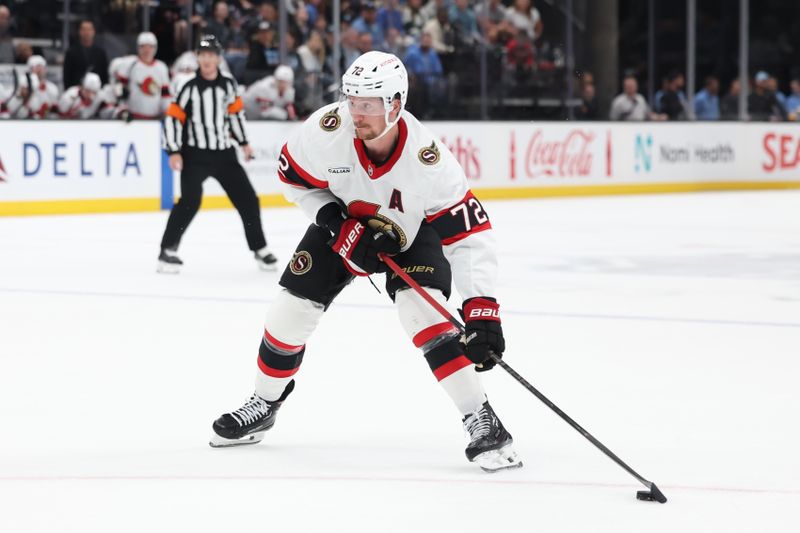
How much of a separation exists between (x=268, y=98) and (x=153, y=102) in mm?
1366

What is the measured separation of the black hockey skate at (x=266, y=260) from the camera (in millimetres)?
8398

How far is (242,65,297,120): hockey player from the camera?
13914 millimetres

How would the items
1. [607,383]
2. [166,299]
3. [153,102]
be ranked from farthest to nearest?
[153,102] → [166,299] → [607,383]

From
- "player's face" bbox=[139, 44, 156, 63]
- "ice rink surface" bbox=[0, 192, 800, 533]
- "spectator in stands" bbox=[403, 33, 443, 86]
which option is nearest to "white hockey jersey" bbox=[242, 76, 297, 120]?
"player's face" bbox=[139, 44, 156, 63]

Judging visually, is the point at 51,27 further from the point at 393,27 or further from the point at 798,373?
the point at 798,373

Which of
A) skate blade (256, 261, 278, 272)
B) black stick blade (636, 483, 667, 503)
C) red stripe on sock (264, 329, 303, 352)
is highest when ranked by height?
red stripe on sock (264, 329, 303, 352)

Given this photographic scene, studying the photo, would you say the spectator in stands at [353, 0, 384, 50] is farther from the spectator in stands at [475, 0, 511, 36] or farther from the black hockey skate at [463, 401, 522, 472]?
the black hockey skate at [463, 401, 522, 472]

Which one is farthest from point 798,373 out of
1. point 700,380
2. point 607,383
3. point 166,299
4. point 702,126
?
point 702,126

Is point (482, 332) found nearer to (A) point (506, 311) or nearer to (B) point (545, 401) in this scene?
(B) point (545, 401)

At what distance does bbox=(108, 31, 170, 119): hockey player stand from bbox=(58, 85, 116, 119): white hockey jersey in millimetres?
134

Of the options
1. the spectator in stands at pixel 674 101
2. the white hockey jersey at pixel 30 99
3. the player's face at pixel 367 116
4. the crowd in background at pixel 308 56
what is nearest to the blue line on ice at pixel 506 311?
the player's face at pixel 367 116

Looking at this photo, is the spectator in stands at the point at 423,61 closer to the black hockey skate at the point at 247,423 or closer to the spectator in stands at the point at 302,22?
the spectator in stands at the point at 302,22

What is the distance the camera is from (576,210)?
13969 mm

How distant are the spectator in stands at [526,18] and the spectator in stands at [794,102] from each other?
13.4 feet
